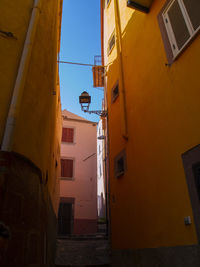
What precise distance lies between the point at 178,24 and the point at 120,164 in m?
4.71

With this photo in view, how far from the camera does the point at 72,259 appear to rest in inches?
330

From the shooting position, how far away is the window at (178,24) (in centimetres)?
516

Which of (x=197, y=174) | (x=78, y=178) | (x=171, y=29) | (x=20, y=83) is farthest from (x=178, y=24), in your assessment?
(x=78, y=178)

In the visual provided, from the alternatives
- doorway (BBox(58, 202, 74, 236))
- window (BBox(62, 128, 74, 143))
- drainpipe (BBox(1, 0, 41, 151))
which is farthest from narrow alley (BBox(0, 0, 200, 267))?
window (BBox(62, 128, 74, 143))

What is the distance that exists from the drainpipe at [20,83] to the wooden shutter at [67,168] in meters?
13.1

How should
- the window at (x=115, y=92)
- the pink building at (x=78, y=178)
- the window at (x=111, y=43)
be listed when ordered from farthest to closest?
1. the pink building at (x=78, y=178)
2. the window at (x=111, y=43)
3. the window at (x=115, y=92)

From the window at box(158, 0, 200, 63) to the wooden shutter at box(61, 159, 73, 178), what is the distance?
12.6 metres

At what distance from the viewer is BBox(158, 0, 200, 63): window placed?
5156 millimetres

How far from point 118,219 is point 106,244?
214 centimetres

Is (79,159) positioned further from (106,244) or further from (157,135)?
(157,135)

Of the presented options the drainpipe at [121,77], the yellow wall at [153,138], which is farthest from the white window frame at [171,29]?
the drainpipe at [121,77]

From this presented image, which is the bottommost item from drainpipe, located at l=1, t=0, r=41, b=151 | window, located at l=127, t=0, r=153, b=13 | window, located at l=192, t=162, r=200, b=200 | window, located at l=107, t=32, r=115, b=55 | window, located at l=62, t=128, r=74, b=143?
window, located at l=192, t=162, r=200, b=200

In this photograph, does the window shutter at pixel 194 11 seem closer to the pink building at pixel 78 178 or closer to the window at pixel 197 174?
the window at pixel 197 174

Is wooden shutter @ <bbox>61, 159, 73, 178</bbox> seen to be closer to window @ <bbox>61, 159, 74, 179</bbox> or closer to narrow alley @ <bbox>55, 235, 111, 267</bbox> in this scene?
window @ <bbox>61, 159, 74, 179</bbox>
